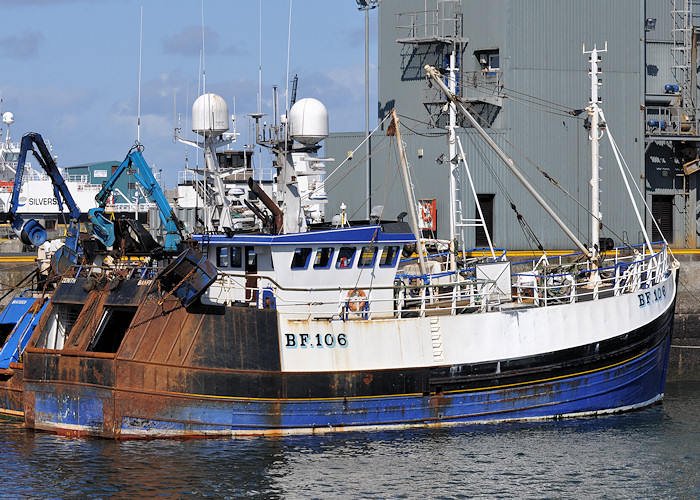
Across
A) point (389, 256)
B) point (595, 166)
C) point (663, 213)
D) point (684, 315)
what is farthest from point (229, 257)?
point (663, 213)

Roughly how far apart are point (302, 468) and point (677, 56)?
93.8 feet

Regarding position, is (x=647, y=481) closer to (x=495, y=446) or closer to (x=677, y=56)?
(x=495, y=446)

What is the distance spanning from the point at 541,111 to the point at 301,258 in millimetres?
17902

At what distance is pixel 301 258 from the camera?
23844 millimetres

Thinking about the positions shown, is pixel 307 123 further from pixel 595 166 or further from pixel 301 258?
pixel 595 166

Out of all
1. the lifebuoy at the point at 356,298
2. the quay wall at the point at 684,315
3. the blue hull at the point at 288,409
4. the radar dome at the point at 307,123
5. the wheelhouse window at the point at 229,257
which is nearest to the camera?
the blue hull at the point at 288,409

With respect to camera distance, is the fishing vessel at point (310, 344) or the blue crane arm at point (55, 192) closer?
the fishing vessel at point (310, 344)

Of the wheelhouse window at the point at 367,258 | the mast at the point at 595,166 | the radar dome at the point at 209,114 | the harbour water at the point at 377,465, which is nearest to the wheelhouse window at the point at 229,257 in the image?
the wheelhouse window at the point at 367,258

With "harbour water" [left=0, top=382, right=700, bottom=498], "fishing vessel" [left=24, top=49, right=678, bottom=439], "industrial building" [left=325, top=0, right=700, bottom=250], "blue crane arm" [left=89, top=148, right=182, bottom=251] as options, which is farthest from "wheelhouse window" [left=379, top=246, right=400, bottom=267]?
"industrial building" [left=325, top=0, right=700, bottom=250]

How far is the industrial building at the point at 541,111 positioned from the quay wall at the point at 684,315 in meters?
5.14

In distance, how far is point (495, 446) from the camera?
2180cm

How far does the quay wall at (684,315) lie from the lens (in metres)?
32.4

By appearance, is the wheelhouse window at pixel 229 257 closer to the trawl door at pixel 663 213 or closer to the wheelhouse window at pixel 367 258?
the wheelhouse window at pixel 367 258

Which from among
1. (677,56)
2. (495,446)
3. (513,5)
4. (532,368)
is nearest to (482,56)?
(513,5)
